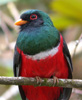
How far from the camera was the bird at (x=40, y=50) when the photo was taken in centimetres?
320

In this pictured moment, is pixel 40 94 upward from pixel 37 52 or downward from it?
downward

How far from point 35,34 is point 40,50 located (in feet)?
0.80

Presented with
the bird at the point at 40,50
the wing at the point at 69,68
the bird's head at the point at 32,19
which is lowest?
the wing at the point at 69,68

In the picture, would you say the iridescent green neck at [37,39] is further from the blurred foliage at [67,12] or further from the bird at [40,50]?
the blurred foliage at [67,12]

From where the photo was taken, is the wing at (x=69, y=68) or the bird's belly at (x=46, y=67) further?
the wing at (x=69, y=68)

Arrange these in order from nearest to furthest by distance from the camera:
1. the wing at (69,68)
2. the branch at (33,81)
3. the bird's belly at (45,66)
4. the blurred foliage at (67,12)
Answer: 1. the branch at (33,81)
2. the bird's belly at (45,66)
3. the wing at (69,68)
4. the blurred foliage at (67,12)

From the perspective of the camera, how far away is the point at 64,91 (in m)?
3.80

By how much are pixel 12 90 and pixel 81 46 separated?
1396 mm

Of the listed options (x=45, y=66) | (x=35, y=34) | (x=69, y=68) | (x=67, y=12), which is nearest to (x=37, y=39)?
(x=35, y=34)

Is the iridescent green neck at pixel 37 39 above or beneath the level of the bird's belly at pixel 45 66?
above

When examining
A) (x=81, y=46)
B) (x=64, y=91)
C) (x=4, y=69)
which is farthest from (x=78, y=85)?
(x=4, y=69)

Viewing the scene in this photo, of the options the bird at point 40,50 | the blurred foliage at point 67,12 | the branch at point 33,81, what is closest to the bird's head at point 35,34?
the bird at point 40,50

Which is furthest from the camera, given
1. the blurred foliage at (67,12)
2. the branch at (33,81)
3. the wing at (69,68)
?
the blurred foliage at (67,12)

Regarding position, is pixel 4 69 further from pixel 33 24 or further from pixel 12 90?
pixel 33 24
